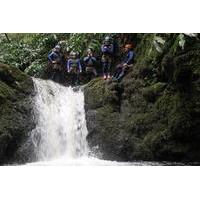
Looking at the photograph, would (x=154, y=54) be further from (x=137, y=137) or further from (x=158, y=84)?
(x=137, y=137)

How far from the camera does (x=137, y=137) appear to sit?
20.2ft

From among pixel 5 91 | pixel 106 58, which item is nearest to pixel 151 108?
pixel 106 58

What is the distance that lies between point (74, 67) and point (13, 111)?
0.87 meters

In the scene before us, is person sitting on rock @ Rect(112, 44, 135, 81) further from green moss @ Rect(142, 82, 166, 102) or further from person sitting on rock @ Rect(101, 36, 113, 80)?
green moss @ Rect(142, 82, 166, 102)

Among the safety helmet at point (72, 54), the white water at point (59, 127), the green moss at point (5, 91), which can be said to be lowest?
the white water at point (59, 127)

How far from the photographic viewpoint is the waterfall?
6.17 m

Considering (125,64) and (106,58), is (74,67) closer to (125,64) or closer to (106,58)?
(106,58)

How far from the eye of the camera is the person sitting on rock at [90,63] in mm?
6309

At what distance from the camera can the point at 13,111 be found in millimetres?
6230

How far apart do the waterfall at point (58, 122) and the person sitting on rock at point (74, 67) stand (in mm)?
134

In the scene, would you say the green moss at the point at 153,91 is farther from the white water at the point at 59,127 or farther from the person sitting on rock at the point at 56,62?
the person sitting on rock at the point at 56,62

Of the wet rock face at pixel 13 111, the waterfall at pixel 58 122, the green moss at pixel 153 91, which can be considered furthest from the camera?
the green moss at pixel 153 91

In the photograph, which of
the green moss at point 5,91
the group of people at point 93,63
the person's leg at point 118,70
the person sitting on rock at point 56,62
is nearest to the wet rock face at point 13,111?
the green moss at point 5,91
